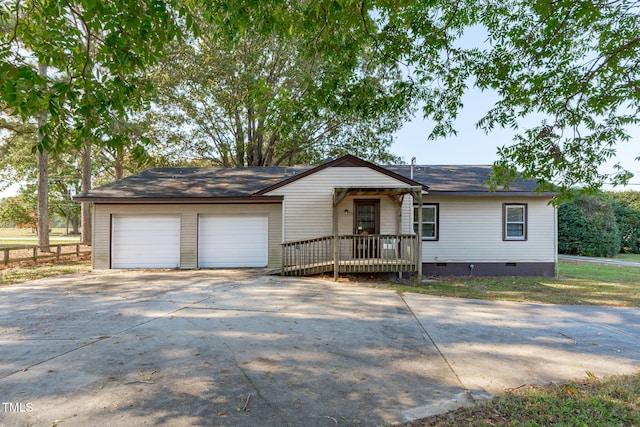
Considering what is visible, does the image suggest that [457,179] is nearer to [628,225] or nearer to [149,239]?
[149,239]

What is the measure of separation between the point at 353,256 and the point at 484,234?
5.19m

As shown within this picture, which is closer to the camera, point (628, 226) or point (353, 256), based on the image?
point (353, 256)

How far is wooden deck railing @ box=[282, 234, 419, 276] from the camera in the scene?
33.4 ft

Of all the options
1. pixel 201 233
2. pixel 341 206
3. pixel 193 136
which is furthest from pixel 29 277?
pixel 193 136

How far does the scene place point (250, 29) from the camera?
15.1ft

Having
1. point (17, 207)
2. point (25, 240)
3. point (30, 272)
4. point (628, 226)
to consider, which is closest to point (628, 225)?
point (628, 226)

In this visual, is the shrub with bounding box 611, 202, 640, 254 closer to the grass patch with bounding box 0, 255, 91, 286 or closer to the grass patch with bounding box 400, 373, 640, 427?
the grass patch with bounding box 400, 373, 640, 427

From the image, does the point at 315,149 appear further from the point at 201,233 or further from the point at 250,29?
the point at 250,29

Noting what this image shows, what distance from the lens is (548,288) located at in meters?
9.38

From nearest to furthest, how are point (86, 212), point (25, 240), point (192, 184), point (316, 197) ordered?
1. point (316, 197)
2. point (192, 184)
3. point (86, 212)
4. point (25, 240)

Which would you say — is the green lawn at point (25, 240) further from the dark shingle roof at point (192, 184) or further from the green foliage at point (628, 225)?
the green foliage at point (628, 225)

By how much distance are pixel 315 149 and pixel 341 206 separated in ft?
37.1

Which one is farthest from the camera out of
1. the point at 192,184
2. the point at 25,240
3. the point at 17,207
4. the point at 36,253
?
the point at 17,207

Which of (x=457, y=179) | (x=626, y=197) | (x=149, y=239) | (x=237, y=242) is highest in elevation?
(x=626, y=197)
